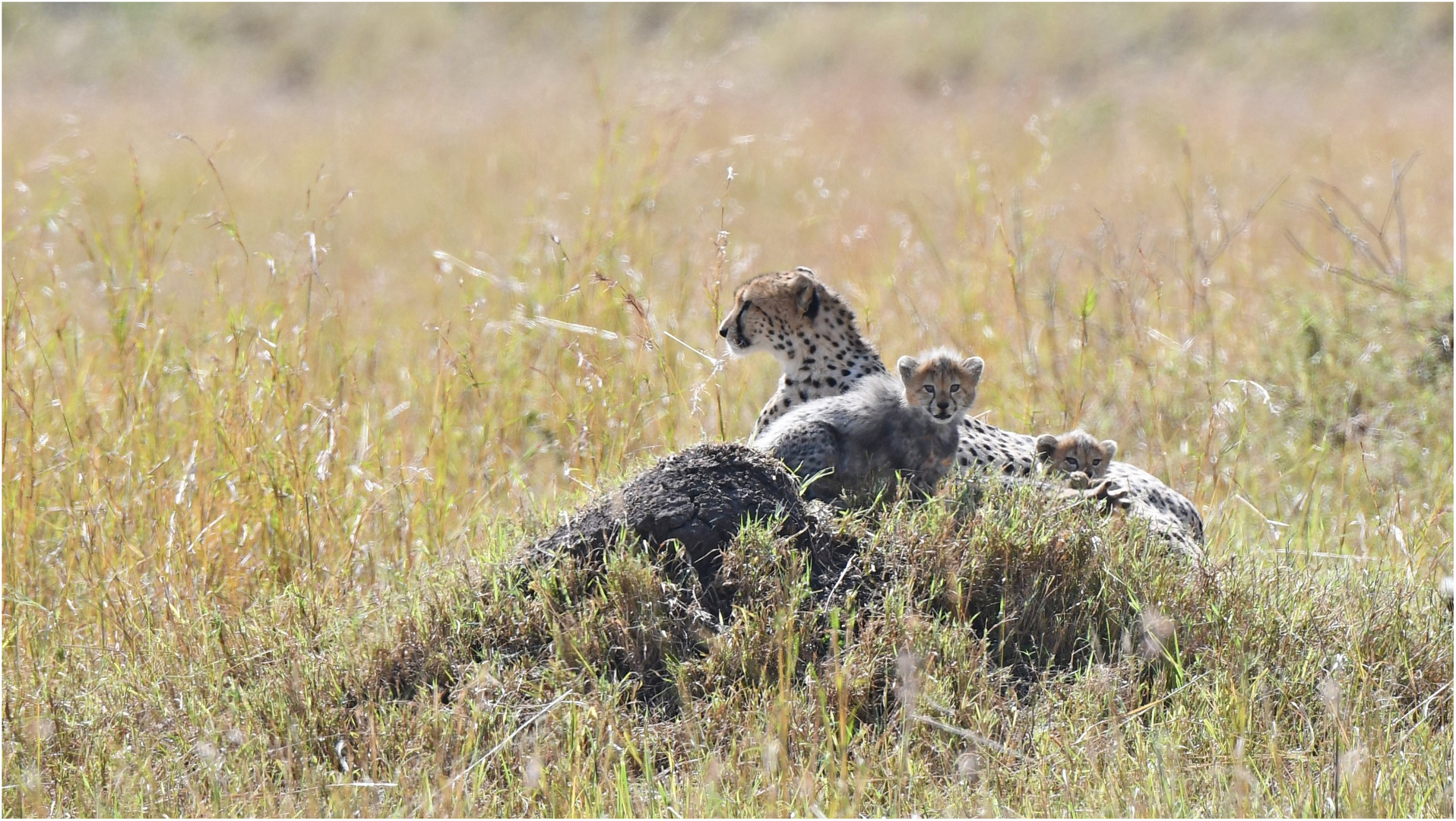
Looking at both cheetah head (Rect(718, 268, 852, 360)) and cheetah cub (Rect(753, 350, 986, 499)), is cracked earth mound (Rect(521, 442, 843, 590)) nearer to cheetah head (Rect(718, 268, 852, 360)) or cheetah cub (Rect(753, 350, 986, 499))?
cheetah cub (Rect(753, 350, 986, 499))

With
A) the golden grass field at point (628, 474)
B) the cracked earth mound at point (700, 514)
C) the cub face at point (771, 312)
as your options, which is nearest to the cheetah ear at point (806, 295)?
the cub face at point (771, 312)

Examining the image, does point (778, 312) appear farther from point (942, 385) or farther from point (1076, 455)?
point (1076, 455)

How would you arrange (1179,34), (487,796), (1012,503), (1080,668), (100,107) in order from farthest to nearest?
A: (1179,34) → (100,107) → (1012,503) → (1080,668) → (487,796)

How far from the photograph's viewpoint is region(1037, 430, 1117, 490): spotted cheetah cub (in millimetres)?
3924

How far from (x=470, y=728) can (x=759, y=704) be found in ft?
Answer: 2.07

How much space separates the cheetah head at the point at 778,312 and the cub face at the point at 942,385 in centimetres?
75

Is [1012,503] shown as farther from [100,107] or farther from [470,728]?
[100,107]

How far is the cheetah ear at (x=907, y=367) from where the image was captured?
3719mm

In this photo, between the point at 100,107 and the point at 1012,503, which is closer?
the point at 1012,503

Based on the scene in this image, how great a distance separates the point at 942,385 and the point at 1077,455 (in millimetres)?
528

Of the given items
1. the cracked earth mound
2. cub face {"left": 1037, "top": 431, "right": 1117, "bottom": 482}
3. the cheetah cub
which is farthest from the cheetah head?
the cracked earth mound

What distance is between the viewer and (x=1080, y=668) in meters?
3.27

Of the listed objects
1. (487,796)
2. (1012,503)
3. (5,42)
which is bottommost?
(487,796)

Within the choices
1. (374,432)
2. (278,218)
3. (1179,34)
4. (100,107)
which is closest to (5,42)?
(100,107)
